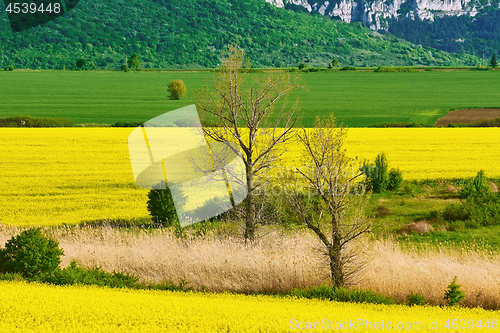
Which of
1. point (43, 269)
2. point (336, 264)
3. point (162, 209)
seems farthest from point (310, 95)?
point (43, 269)

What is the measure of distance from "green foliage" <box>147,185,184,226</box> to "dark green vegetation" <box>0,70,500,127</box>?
37.4 meters

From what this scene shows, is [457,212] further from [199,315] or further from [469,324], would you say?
[199,315]

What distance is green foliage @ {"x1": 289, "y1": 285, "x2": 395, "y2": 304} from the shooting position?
1255cm

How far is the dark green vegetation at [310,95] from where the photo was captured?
72875 millimetres

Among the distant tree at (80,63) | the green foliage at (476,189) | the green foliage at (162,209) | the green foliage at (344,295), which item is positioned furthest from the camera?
the distant tree at (80,63)

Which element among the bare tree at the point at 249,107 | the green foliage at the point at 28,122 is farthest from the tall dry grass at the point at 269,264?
the green foliage at the point at 28,122

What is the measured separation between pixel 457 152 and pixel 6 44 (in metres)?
159

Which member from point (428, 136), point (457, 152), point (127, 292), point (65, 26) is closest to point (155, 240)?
point (127, 292)

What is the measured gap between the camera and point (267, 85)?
19.5 m

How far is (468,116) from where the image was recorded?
197 feet

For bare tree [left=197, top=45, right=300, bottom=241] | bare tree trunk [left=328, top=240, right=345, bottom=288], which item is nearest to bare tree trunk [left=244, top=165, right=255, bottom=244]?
bare tree [left=197, top=45, right=300, bottom=241]

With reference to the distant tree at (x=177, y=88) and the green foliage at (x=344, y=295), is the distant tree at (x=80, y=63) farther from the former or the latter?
the green foliage at (x=344, y=295)

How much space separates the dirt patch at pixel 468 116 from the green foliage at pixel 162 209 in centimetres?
4061

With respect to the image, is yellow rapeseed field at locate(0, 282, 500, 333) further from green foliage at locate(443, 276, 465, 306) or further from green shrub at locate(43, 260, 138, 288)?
green shrub at locate(43, 260, 138, 288)
